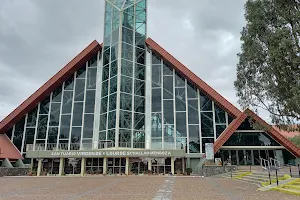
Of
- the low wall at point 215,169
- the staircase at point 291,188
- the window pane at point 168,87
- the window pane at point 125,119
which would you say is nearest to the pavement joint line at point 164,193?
the staircase at point 291,188

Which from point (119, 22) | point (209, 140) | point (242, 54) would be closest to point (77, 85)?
point (119, 22)

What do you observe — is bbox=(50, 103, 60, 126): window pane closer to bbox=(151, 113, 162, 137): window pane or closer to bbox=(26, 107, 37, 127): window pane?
bbox=(26, 107, 37, 127): window pane

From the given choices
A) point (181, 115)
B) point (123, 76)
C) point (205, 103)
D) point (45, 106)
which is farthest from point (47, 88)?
point (205, 103)

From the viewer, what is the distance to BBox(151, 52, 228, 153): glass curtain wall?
2555 centimetres

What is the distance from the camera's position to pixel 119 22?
28891mm

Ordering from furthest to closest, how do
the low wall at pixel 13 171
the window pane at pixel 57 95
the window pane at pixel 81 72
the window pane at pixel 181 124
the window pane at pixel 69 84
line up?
1. the window pane at pixel 81 72
2. the window pane at pixel 69 84
3. the window pane at pixel 57 95
4. the window pane at pixel 181 124
5. the low wall at pixel 13 171

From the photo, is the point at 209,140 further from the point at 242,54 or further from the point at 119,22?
the point at 119,22

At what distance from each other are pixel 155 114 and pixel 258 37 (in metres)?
15.2

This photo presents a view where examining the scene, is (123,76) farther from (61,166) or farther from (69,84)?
(61,166)

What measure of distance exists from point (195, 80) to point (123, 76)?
24.2ft

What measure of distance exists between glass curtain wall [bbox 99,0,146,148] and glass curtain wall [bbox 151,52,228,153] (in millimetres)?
1578

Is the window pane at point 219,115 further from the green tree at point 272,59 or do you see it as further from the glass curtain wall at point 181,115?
the green tree at point 272,59

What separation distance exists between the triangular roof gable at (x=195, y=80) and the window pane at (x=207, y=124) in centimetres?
159

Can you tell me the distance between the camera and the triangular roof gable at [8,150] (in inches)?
981
